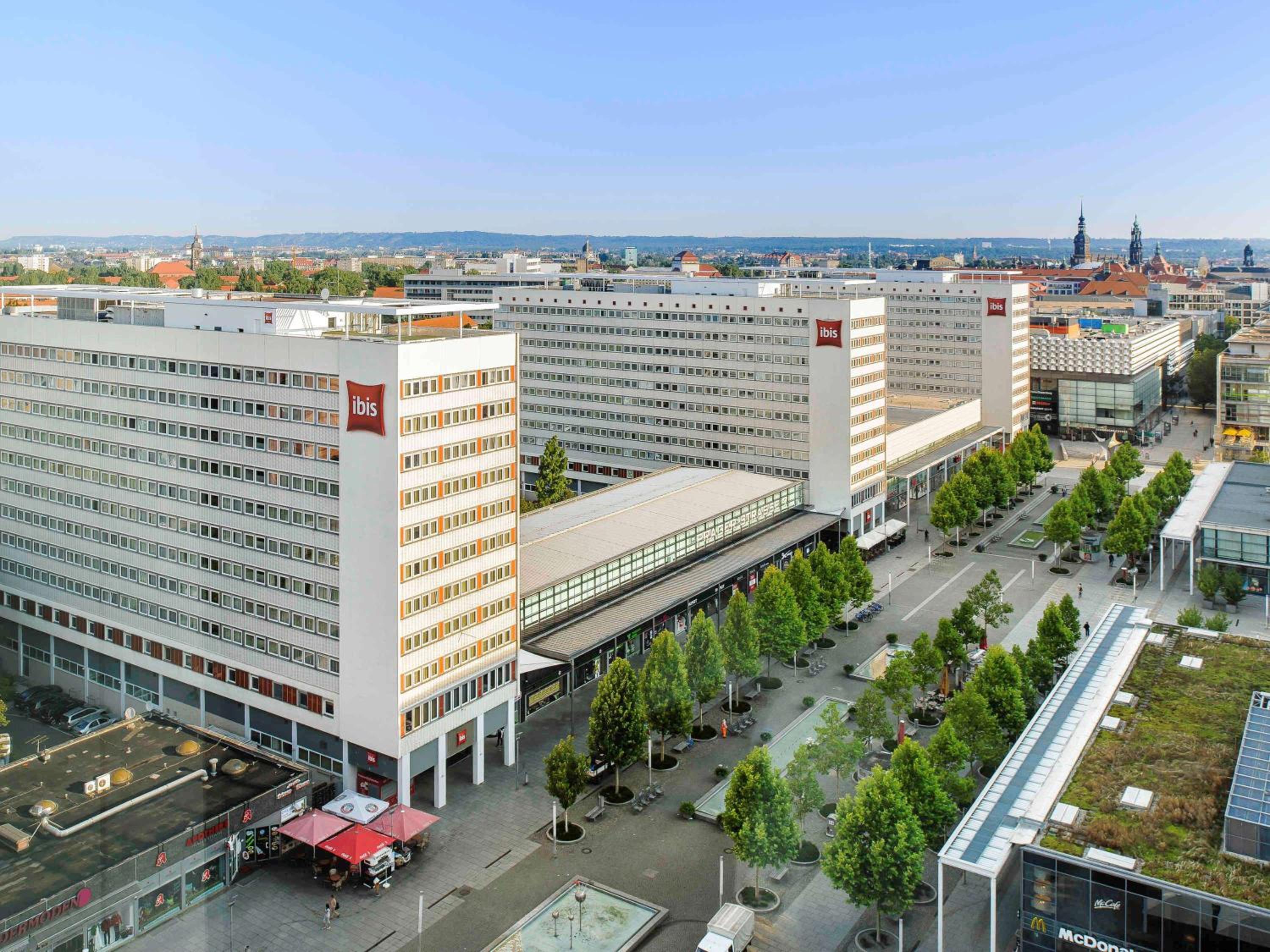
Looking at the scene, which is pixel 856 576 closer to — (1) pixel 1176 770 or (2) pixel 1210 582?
(2) pixel 1210 582

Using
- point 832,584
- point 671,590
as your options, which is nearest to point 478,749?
point 671,590

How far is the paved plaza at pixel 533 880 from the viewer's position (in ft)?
88.7

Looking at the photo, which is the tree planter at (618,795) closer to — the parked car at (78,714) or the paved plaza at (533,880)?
the paved plaza at (533,880)

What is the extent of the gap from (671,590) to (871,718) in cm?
1362

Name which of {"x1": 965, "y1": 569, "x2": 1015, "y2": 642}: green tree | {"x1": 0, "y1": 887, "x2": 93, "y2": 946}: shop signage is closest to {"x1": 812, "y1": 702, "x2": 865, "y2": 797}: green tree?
{"x1": 965, "y1": 569, "x2": 1015, "y2": 642}: green tree

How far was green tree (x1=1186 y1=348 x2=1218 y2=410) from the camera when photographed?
11219 centimetres

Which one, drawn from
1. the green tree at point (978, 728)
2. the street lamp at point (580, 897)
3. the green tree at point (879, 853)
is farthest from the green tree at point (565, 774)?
the green tree at point (978, 728)

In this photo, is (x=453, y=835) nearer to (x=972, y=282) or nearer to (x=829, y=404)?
(x=829, y=404)

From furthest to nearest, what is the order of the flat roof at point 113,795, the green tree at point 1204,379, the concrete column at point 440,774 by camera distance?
the green tree at point 1204,379
the concrete column at point 440,774
the flat roof at point 113,795

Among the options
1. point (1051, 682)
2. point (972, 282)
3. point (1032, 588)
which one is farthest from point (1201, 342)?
point (1051, 682)

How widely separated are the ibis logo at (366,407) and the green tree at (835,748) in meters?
15.5

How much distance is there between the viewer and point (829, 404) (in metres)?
60.0

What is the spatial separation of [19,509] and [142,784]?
721 inches

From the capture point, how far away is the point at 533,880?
29500 mm
